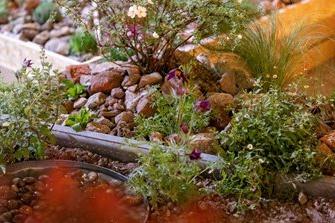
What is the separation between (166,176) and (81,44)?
84.7 inches

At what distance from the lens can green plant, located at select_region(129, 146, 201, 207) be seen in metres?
2.28

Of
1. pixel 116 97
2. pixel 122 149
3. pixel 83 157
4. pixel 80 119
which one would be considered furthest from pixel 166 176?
pixel 116 97

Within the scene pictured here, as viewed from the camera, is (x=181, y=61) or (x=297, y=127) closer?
(x=297, y=127)

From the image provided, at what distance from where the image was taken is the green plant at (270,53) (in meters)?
3.12

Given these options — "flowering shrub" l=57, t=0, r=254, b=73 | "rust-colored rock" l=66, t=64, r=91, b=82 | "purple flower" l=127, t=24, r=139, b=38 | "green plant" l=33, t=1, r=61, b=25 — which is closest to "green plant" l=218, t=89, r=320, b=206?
"flowering shrub" l=57, t=0, r=254, b=73

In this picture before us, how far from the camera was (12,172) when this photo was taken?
2.61m

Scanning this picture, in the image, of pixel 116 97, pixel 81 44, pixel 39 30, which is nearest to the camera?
pixel 116 97

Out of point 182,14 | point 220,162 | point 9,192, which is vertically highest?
point 182,14

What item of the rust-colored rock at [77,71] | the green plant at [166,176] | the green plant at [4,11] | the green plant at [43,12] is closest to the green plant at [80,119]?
the rust-colored rock at [77,71]

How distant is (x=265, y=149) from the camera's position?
249cm

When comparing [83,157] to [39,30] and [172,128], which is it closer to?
[172,128]

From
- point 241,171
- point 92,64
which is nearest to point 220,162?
point 241,171

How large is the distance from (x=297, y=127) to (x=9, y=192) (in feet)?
4.18

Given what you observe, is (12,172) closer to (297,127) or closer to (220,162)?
(220,162)
